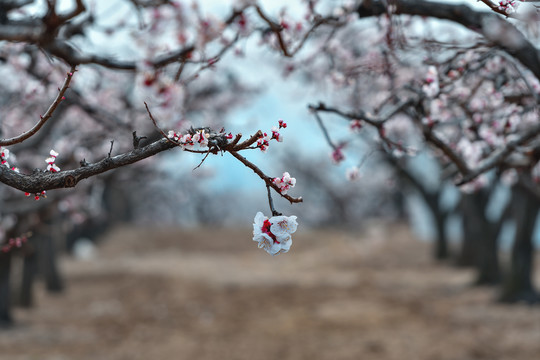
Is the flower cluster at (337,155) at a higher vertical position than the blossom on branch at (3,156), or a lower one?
higher

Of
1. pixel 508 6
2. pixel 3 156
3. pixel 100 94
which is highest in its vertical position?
pixel 100 94

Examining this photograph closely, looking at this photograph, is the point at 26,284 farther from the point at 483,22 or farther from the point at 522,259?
the point at 483,22

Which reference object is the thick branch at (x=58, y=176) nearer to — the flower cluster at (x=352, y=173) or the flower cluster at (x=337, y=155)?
the flower cluster at (x=337, y=155)

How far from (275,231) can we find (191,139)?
512 mm

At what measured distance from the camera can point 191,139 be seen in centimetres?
224

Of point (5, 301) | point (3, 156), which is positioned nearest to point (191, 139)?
point (3, 156)

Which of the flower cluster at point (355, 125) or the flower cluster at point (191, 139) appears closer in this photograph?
the flower cluster at point (191, 139)

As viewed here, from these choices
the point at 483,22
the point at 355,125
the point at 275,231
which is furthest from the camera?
the point at 355,125

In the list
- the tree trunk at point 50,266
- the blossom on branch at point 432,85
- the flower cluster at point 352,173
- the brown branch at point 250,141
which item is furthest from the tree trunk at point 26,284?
the brown branch at point 250,141

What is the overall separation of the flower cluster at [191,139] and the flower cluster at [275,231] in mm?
382

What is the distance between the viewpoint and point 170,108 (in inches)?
293

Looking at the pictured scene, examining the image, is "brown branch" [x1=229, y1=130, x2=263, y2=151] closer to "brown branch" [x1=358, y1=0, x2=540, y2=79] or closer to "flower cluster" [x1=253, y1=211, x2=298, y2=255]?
"flower cluster" [x1=253, y1=211, x2=298, y2=255]

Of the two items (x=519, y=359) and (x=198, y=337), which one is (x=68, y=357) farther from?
(x=519, y=359)

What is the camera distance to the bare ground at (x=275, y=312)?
7.91 m
